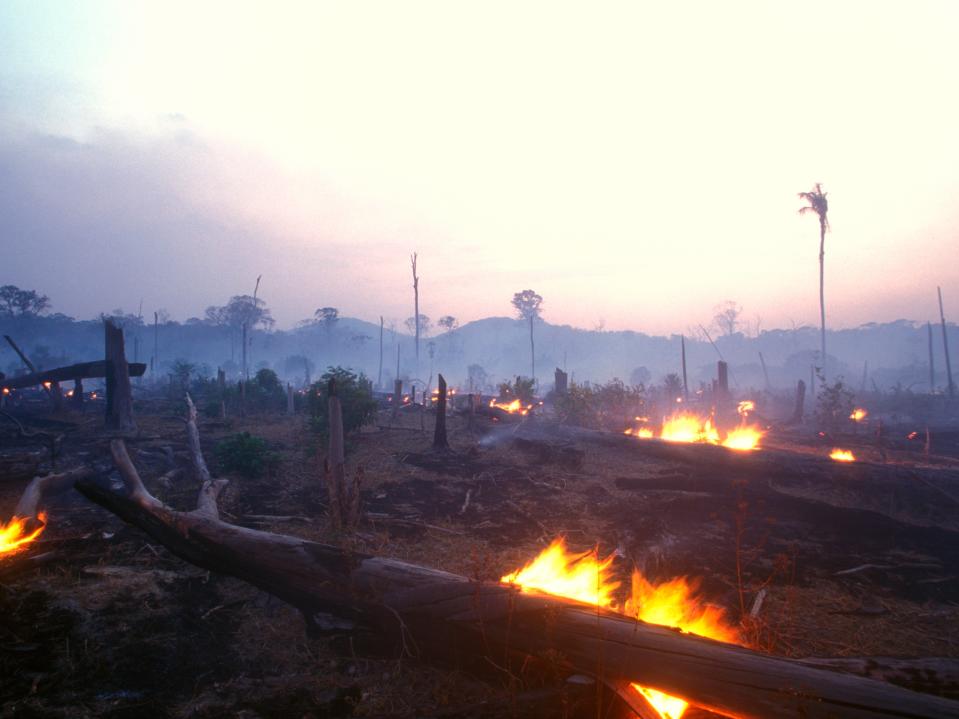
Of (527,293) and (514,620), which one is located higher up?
(527,293)

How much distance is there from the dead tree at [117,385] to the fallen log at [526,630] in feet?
42.3

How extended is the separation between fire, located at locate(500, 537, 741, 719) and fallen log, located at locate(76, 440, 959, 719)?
0.25 metres

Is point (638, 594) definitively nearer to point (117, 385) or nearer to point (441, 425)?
point (441, 425)

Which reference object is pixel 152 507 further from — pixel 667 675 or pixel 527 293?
pixel 527 293

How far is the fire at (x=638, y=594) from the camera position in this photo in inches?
151

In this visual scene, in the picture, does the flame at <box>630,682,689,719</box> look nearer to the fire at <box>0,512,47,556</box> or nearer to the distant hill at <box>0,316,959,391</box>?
the fire at <box>0,512,47,556</box>

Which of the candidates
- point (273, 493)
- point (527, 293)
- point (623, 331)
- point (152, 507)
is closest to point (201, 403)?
point (273, 493)

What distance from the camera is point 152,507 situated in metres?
5.96

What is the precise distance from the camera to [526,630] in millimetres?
3545

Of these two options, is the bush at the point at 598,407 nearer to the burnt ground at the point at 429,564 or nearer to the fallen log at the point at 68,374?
the burnt ground at the point at 429,564

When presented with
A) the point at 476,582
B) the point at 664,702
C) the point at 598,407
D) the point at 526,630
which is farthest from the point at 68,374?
the point at 664,702

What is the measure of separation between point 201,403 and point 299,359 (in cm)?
4723

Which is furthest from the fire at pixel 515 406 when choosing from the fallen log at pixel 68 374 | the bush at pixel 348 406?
the fallen log at pixel 68 374

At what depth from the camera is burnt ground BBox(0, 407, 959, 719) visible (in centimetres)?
371
